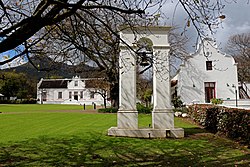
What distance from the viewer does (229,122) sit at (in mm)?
10438

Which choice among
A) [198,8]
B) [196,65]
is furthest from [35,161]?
[196,65]

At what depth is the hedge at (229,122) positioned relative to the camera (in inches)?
356

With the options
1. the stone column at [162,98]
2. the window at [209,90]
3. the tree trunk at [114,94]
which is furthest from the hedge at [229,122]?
the window at [209,90]

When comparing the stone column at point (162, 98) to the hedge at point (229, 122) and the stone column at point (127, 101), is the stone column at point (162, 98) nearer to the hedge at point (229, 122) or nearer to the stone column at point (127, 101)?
the stone column at point (127, 101)

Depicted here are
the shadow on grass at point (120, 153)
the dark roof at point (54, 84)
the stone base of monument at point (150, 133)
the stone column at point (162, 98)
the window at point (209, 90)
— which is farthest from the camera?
Answer: the dark roof at point (54, 84)

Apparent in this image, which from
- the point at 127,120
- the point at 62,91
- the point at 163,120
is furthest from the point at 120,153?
the point at 62,91

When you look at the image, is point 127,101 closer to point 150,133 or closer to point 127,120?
point 127,120

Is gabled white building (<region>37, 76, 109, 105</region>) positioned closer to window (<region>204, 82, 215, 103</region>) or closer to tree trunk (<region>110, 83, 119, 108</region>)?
tree trunk (<region>110, 83, 119, 108</region>)

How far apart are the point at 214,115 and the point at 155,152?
6.23 m

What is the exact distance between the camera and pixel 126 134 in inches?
418

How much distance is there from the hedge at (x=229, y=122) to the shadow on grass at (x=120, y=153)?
101cm

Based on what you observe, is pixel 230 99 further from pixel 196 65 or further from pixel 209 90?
pixel 196 65

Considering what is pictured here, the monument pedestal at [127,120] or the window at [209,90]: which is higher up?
the window at [209,90]

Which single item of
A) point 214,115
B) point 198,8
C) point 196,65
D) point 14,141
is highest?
point 196,65
